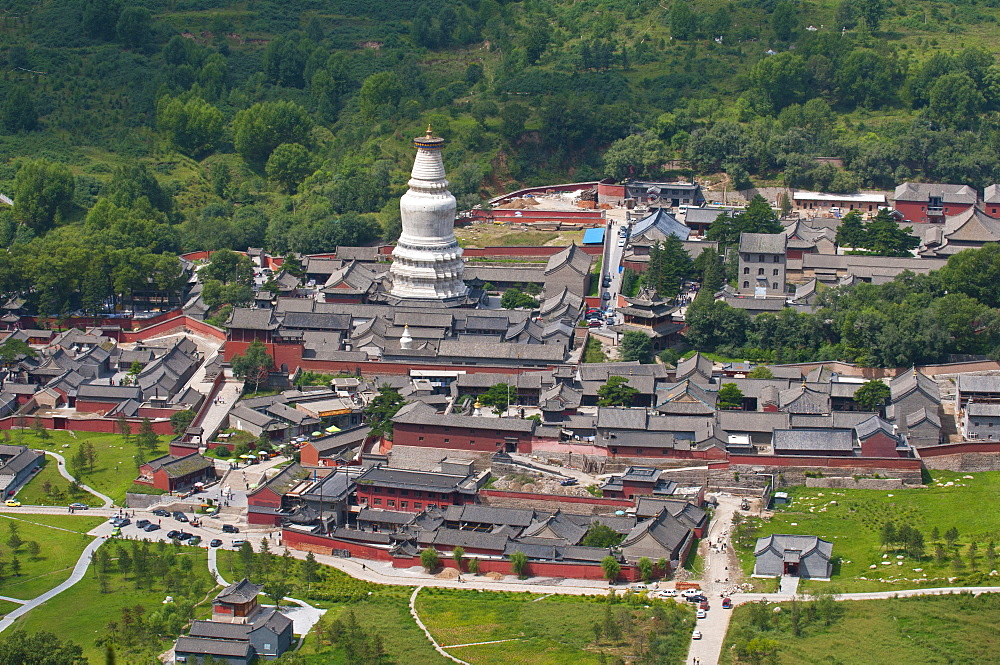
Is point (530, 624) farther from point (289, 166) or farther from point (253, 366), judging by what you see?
point (289, 166)

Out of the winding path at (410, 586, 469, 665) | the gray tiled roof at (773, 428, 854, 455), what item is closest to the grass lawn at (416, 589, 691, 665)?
the winding path at (410, 586, 469, 665)

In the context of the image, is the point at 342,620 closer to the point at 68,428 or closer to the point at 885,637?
the point at 885,637

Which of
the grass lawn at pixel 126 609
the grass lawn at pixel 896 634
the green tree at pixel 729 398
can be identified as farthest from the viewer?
the green tree at pixel 729 398

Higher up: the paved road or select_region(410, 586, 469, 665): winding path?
the paved road

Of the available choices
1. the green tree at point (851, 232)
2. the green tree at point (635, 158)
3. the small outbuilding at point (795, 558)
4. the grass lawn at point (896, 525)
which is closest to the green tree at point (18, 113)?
the green tree at point (635, 158)

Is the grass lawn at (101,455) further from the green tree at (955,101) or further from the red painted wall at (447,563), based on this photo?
the green tree at (955,101)

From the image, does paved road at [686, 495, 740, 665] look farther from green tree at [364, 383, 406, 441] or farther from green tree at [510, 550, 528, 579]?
green tree at [364, 383, 406, 441]
